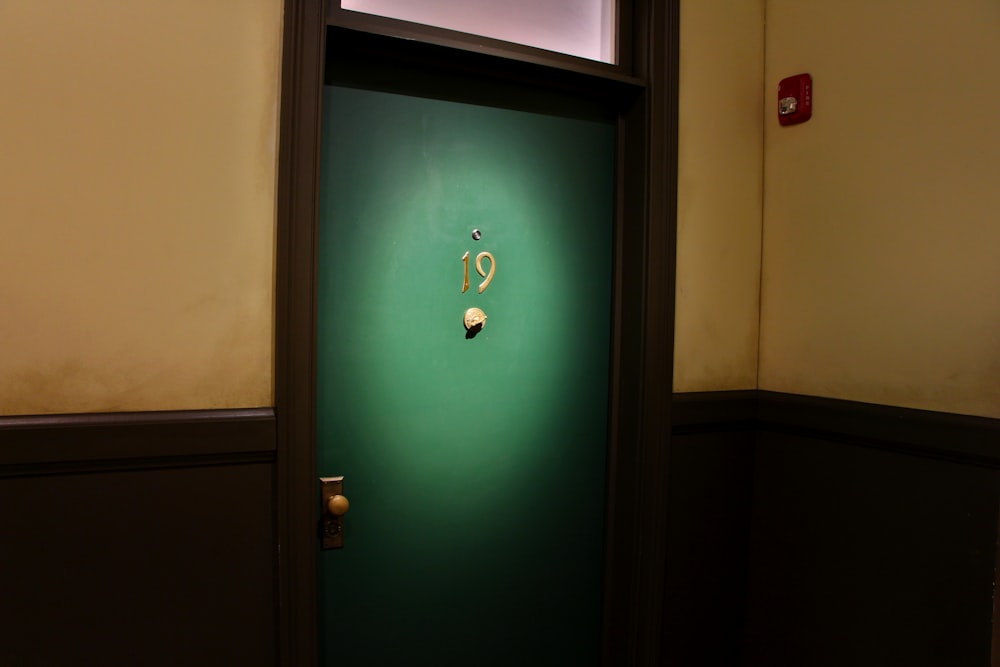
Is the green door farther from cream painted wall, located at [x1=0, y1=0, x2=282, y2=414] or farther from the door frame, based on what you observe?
cream painted wall, located at [x1=0, y1=0, x2=282, y2=414]

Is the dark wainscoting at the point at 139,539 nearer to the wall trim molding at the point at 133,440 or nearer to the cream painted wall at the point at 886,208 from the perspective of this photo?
the wall trim molding at the point at 133,440

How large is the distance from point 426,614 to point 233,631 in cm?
51

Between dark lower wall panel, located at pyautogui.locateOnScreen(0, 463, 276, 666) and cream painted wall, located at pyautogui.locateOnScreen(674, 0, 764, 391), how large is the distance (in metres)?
1.25

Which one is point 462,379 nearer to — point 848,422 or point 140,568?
point 140,568

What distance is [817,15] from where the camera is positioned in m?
1.77

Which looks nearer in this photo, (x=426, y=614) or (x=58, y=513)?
(x=58, y=513)

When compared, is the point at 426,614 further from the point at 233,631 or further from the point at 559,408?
the point at 559,408

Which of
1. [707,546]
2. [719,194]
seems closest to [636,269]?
[719,194]

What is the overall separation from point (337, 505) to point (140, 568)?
1.37ft

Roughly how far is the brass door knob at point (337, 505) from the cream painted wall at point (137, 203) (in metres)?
0.31

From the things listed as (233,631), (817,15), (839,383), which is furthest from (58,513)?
(817,15)

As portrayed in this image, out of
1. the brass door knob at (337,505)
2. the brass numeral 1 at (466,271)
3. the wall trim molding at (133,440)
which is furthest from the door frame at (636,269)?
the wall trim molding at (133,440)

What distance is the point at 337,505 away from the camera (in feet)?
4.73

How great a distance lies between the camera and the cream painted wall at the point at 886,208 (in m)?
1.44
